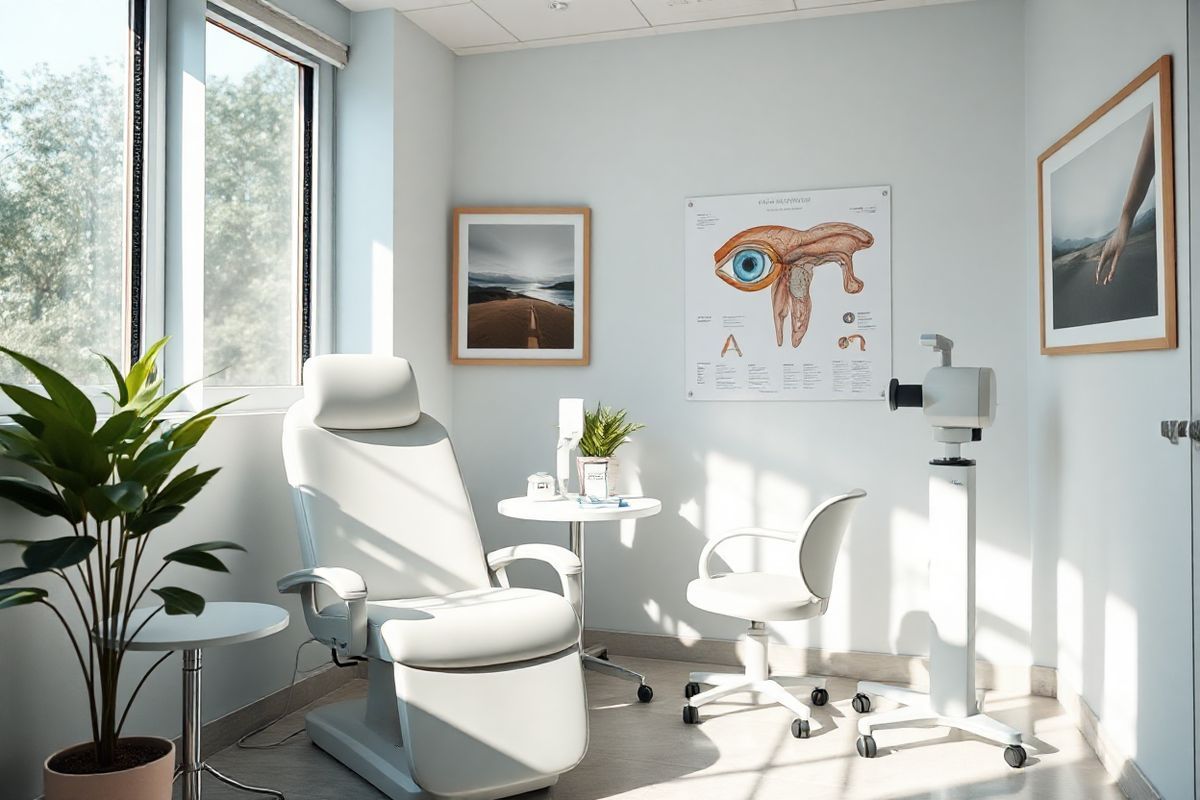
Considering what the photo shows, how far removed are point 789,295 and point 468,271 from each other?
1354mm

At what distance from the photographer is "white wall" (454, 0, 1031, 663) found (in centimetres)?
352

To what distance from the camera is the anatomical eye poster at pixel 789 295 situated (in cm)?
364

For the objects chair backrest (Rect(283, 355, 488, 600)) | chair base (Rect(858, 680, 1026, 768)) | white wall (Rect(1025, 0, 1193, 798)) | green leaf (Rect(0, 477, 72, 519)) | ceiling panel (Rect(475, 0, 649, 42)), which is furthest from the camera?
ceiling panel (Rect(475, 0, 649, 42))

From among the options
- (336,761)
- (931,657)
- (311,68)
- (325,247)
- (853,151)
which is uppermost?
(311,68)

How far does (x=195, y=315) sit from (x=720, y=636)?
2295mm

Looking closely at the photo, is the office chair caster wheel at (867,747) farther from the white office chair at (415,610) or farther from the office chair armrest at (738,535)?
the white office chair at (415,610)

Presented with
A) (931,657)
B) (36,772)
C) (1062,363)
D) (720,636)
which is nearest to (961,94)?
(1062,363)

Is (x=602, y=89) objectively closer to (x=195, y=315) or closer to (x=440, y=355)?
(x=440, y=355)

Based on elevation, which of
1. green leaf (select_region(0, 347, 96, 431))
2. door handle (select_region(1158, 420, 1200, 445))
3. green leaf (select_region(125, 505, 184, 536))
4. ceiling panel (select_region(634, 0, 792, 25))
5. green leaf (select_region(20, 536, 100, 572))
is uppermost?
ceiling panel (select_region(634, 0, 792, 25))

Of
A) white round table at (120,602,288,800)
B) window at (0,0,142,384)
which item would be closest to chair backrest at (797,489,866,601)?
white round table at (120,602,288,800)

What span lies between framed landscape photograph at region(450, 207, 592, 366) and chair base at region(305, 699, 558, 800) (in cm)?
159

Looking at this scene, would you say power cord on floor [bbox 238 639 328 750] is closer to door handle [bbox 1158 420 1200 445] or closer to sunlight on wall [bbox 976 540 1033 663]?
sunlight on wall [bbox 976 540 1033 663]

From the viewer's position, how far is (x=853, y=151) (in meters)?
3.68

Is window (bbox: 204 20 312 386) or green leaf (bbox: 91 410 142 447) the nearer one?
green leaf (bbox: 91 410 142 447)
